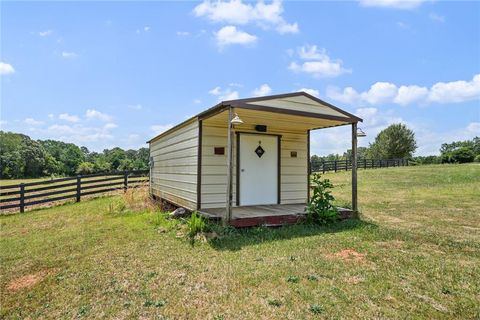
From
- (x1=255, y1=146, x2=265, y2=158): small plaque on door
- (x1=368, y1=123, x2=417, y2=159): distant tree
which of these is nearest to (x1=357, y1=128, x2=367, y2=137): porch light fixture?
(x1=255, y1=146, x2=265, y2=158): small plaque on door

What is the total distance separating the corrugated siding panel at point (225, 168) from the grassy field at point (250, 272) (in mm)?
1250

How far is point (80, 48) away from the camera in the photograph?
8.16m

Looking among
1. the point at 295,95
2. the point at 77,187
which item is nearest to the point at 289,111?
the point at 295,95

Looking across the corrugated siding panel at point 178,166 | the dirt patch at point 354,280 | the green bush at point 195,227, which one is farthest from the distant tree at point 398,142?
the dirt patch at point 354,280

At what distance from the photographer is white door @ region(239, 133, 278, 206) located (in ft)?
23.1

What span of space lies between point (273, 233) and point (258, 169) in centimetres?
237

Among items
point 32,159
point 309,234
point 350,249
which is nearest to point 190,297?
point 350,249

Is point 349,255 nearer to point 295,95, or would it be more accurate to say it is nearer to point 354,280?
point 354,280

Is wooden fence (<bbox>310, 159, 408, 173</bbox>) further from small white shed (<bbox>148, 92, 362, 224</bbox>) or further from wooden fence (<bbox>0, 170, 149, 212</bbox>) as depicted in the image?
small white shed (<bbox>148, 92, 362, 224</bbox>)

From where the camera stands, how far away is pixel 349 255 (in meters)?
3.98

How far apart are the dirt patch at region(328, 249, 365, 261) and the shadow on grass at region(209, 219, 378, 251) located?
0.97m

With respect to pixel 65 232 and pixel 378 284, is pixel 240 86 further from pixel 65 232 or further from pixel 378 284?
pixel 378 284

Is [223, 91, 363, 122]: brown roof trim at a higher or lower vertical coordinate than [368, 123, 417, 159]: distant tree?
lower

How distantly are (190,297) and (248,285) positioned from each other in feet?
2.07
